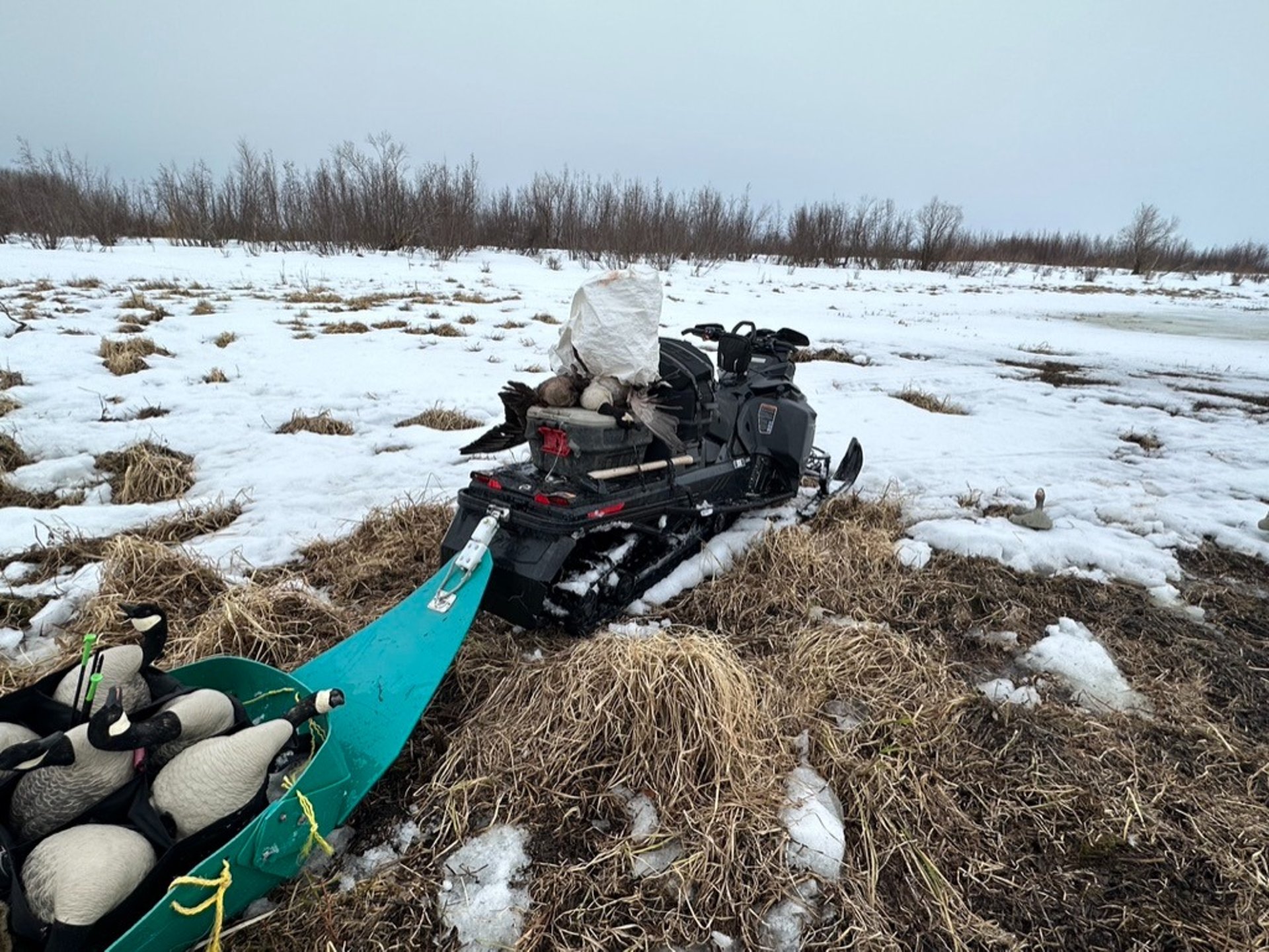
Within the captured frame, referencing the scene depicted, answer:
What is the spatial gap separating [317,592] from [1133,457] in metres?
5.96

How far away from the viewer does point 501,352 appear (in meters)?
8.07

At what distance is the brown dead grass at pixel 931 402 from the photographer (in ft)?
21.9

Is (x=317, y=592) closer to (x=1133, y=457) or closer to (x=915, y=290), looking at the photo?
(x=1133, y=457)

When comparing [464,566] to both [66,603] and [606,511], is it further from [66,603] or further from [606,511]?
[66,603]

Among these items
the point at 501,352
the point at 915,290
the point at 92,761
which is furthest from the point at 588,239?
the point at 92,761

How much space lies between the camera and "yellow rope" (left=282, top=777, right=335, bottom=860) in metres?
1.67

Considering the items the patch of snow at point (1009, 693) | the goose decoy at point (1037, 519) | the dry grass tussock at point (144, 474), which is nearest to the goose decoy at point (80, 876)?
the patch of snow at point (1009, 693)

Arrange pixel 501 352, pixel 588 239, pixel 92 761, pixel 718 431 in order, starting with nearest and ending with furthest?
pixel 92 761, pixel 718 431, pixel 501 352, pixel 588 239

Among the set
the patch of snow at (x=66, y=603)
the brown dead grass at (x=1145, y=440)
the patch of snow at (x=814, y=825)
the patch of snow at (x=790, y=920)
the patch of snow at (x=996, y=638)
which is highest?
the brown dead grass at (x=1145, y=440)

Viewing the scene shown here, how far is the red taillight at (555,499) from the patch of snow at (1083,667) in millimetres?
2049

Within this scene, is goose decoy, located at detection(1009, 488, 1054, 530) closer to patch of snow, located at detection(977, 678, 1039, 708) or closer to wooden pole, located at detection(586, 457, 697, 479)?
patch of snow, located at detection(977, 678, 1039, 708)

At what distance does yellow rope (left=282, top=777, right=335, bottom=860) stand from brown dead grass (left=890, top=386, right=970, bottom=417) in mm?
6242

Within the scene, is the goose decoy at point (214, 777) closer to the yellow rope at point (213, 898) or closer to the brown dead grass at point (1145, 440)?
the yellow rope at point (213, 898)

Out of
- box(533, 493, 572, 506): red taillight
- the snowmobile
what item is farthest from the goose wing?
box(533, 493, 572, 506): red taillight
